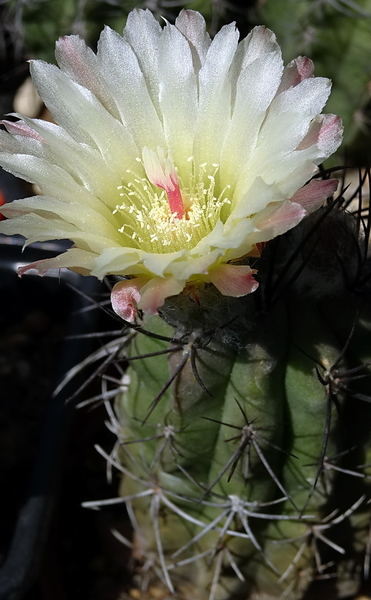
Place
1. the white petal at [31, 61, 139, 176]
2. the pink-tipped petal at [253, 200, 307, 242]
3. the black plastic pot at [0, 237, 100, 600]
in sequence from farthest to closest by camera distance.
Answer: the black plastic pot at [0, 237, 100, 600] < the white petal at [31, 61, 139, 176] < the pink-tipped petal at [253, 200, 307, 242]

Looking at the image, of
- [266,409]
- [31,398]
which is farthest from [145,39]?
[31,398]

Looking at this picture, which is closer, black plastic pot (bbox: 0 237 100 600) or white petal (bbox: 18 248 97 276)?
white petal (bbox: 18 248 97 276)

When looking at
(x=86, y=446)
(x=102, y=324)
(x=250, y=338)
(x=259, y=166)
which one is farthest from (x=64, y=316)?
(x=259, y=166)

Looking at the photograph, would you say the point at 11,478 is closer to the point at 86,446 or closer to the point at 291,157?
the point at 86,446

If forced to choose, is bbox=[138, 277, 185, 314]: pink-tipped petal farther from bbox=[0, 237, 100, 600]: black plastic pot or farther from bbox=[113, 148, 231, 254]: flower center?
bbox=[0, 237, 100, 600]: black plastic pot

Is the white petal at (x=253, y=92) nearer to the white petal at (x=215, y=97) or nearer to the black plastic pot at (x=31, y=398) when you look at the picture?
the white petal at (x=215, y=97)

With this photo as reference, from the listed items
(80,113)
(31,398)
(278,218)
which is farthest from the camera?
(31,398)

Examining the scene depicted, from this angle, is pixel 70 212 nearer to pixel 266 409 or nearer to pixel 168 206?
pixel 168 206

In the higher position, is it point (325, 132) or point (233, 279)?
point (325, 132)

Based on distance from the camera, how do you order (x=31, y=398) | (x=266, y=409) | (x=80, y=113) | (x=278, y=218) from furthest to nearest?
1. (x=31, y=398)
2. (x=266, y=409)
3. (x=80, y=113)
4. (x=278, y=218)

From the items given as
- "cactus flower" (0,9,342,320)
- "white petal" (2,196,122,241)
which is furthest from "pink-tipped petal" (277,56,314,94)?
"white petal" (2,196,122,241)
